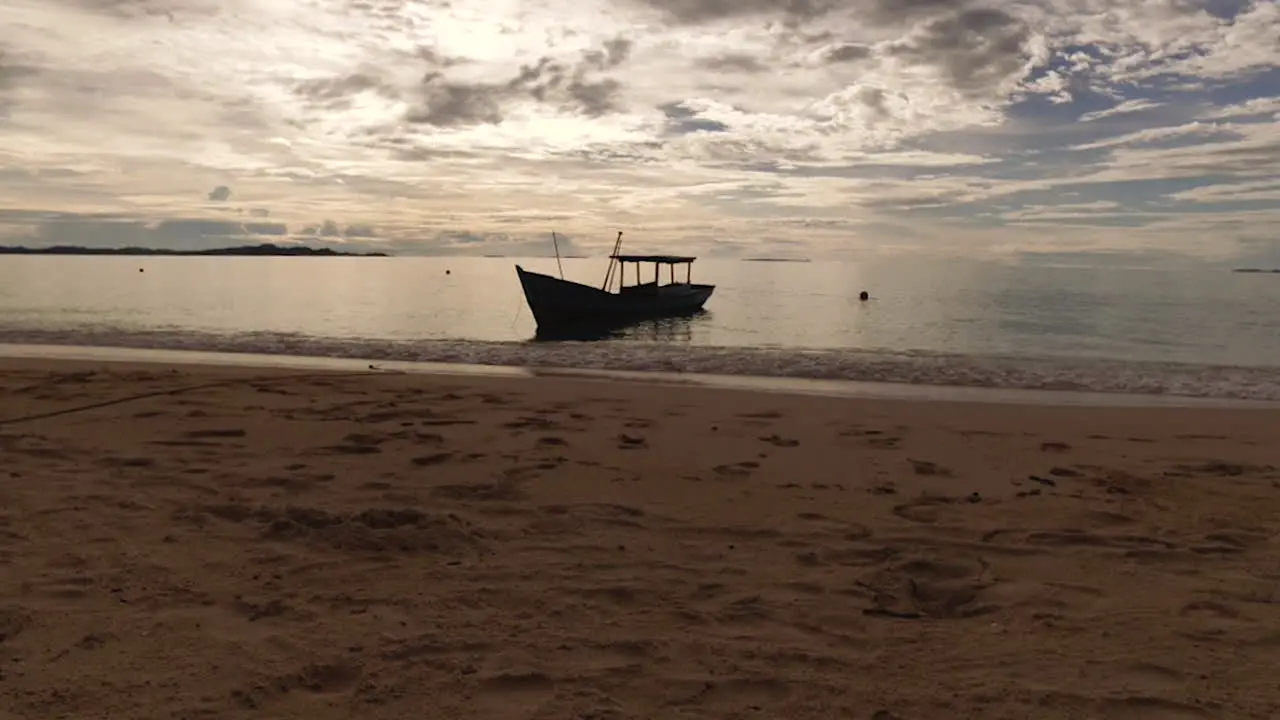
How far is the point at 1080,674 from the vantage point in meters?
3.30

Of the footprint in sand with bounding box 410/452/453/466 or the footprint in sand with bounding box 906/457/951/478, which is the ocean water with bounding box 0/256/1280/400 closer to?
the footprint in sand with bounding box 906/457/951/478

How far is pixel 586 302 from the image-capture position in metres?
34.8

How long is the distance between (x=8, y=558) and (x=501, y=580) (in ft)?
8.83

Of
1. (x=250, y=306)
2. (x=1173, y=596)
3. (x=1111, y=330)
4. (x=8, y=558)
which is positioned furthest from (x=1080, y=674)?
(x=250, y=306)

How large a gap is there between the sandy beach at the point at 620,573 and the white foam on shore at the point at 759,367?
713 centimetres

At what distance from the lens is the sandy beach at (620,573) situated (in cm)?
312

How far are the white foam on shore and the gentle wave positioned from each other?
31mm

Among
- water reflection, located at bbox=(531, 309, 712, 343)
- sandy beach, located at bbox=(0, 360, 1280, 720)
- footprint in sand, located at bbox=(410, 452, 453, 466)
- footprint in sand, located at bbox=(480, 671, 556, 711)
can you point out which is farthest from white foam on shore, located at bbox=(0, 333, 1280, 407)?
footprint in sand, located at bbox=(480, 671, 556, 711)

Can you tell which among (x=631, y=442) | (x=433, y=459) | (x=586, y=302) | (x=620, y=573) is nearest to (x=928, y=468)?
(x=631, y=442)

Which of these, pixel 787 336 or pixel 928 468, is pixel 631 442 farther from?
pixel 787 336

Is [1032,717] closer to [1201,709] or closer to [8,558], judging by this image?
[1201,709]

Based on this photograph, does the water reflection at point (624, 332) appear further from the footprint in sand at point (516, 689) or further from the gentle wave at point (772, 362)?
the footprint in sand at point (516, 689)

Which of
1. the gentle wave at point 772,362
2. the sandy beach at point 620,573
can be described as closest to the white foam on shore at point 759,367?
the gentle wave at point 772,362

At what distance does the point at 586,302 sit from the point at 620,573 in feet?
101
